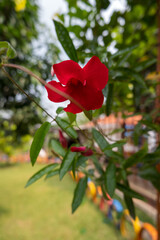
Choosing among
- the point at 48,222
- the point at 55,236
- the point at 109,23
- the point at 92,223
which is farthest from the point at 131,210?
the point at 48,222

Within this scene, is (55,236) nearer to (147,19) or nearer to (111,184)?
(111,184)

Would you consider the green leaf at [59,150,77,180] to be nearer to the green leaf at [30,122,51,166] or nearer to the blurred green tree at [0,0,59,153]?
the green leaf at [30,122,51,166]

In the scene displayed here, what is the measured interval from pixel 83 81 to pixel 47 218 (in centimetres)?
218

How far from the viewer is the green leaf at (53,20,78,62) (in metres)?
0.26

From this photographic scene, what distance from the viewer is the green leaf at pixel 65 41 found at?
264 millimetres

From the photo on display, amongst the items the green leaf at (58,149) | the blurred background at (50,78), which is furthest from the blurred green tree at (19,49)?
the green leaf at (58,149)

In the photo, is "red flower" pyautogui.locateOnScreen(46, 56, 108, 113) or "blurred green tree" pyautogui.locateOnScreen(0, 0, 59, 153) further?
"blurred green tree" pyautogui.locateOnScreen(0, 0, 59, 153)

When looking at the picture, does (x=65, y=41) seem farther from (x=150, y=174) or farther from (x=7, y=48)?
(x=150, y=174)

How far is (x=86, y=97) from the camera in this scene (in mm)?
192

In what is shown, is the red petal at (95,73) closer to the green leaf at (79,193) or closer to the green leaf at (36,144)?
the green leaf at (36,144)

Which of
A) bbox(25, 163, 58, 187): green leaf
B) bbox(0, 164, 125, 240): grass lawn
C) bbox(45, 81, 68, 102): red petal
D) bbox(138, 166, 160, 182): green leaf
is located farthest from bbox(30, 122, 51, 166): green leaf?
bbox(0, 164, 125, 240): grass lawn

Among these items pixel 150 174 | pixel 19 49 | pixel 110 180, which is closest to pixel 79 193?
pixel 110 180

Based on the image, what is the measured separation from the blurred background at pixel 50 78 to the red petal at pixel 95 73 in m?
0.15

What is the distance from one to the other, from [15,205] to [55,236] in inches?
40.1
